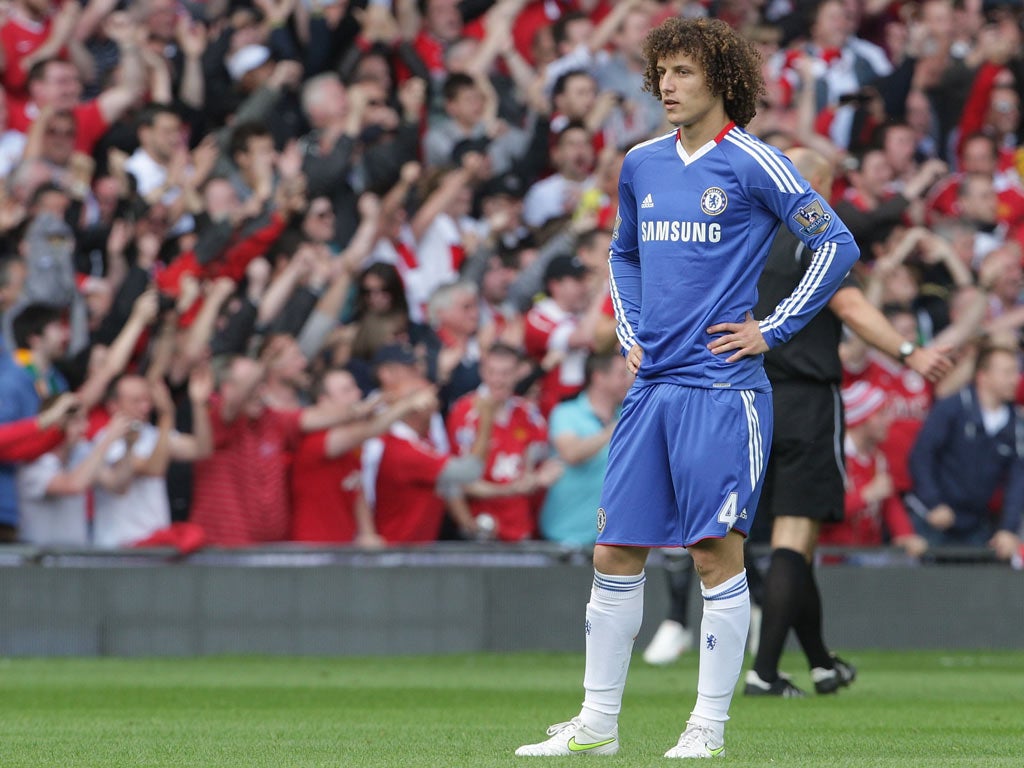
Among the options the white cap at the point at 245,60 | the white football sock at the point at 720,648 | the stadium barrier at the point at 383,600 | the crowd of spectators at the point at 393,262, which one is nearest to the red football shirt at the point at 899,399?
the crowd of spectators at the point at 393,262

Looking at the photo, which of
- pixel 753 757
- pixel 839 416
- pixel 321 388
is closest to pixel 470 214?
pixel 321 388

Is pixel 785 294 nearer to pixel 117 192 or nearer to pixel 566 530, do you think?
pixel 566 530

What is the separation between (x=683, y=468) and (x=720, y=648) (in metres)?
0.64

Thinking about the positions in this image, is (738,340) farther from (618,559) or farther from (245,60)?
(245,60)

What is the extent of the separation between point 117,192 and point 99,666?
175 inches

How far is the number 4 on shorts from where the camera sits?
6637mm

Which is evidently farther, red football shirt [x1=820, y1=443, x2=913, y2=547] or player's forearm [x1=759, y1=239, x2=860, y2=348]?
red football shirt [x1=820, y1=443, x2=913, y2=547]

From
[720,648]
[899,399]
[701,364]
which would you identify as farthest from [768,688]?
[899,399]

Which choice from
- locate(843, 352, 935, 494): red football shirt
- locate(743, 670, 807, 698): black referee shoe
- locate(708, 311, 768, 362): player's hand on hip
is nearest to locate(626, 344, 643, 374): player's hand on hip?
locate(708, 311, 768, 362): player's hand on hip

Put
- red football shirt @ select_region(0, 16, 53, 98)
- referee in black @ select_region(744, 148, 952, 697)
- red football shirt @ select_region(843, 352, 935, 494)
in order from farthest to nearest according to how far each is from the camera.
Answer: red football shirt @ select_region(0, 16, 53, 98) → red football shirt @ select_region(843, 352, 935, 494) → referee in black @ select_region(744, 148, 952, 697)

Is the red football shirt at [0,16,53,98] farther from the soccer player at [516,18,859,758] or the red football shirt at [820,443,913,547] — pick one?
the soccer player at [516,18,859,758]

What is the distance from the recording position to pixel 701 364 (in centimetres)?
670

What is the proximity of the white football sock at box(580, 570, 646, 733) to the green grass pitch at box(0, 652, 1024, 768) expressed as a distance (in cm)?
20

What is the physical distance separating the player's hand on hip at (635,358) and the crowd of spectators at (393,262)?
13.9ft
